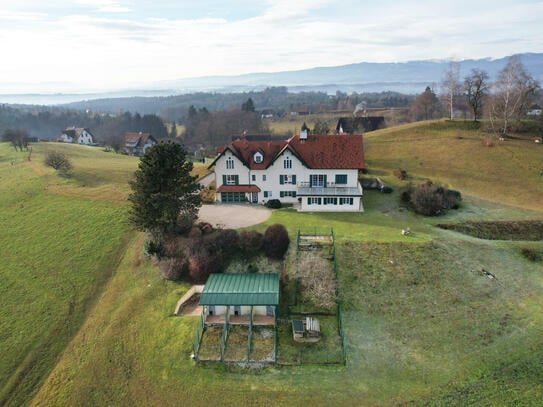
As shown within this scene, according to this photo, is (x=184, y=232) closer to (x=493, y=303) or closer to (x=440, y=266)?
(x=440, y=266)

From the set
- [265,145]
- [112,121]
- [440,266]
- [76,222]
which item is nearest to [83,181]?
[76,222]

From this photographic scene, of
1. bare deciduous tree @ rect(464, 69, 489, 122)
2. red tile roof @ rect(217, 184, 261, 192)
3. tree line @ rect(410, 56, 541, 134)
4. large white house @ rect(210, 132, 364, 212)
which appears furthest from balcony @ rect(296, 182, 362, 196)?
bare deciduous tree @ rect(464, 69, 489, 122)

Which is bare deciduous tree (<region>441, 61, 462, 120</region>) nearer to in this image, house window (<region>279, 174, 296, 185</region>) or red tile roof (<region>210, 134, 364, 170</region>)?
red tile roof (<region>210, 134, 364, 170</region>)

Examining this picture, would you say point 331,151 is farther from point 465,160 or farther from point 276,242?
point 465,160

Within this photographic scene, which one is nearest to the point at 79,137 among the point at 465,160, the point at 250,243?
the point at 250,243

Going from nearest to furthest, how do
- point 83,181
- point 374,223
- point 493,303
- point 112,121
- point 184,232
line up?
point 493,303, point 184,232, point 374,223, point 83,181, point 112,121

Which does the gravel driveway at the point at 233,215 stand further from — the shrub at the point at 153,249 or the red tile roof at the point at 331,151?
the red tile roof at the point at 331,151
